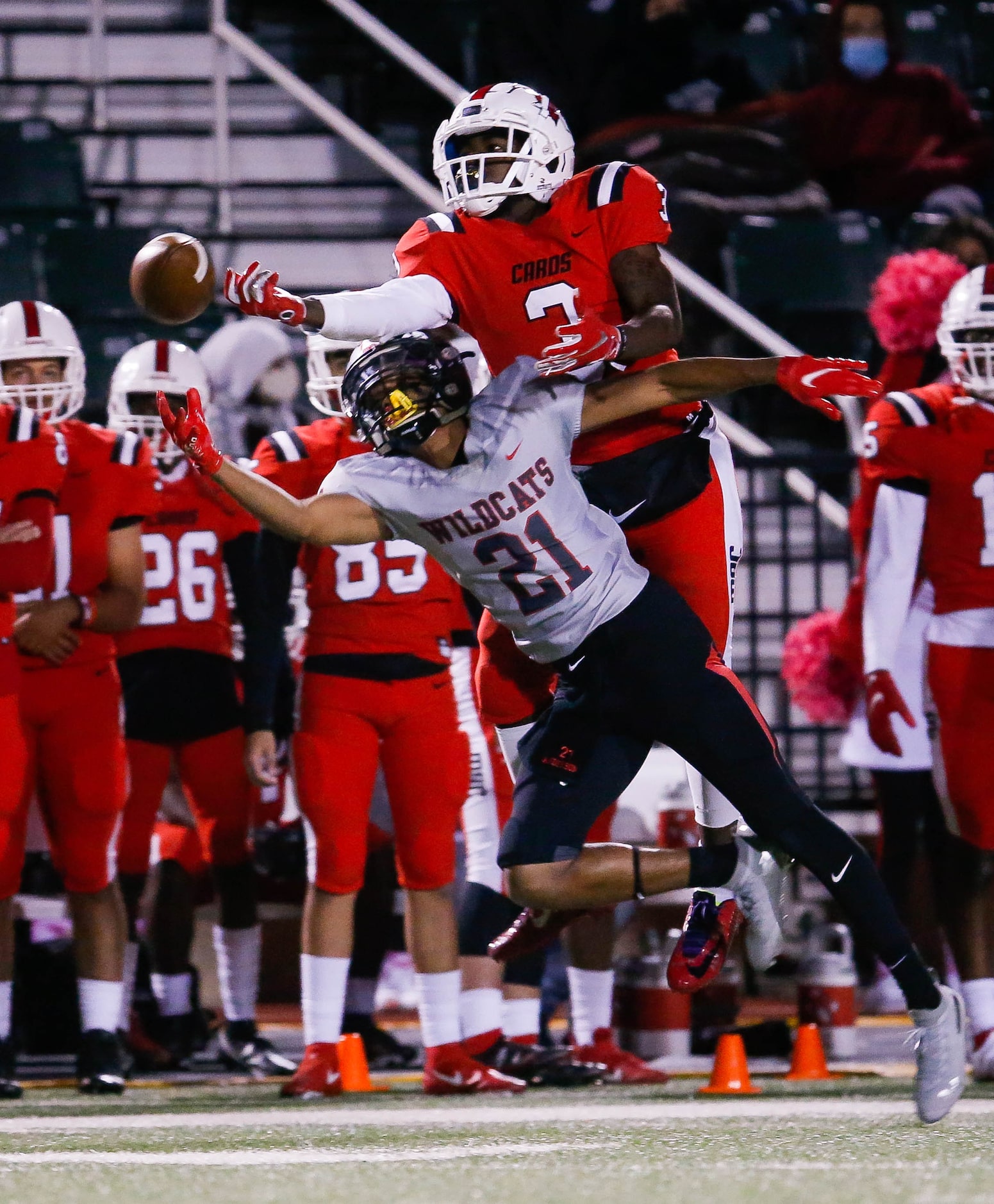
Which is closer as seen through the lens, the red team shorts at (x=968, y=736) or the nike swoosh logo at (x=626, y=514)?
the nike swoosh logo at (x=626, y=514)

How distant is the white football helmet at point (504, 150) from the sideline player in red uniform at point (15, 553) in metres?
1.44

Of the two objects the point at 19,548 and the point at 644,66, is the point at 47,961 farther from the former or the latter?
the point at 644,66

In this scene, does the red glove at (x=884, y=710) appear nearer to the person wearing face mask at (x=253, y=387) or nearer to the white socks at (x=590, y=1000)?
the white socks at (x=590, y=1000)

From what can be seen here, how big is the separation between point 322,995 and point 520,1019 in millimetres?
712

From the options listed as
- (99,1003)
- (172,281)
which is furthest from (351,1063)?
(172,281)

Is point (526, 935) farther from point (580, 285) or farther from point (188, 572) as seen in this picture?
point (188, 572)

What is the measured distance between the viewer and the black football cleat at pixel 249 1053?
590cm

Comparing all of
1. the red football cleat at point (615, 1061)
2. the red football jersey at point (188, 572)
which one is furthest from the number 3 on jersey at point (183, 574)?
the red football cleat at point (615, 1061)

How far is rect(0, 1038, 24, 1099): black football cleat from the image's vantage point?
205 inches

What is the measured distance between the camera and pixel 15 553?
5.21 meters

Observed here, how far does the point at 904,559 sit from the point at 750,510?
1.76 meters

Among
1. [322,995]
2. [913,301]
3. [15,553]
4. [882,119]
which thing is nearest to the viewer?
[15,553]

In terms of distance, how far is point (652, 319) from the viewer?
428 centimetres

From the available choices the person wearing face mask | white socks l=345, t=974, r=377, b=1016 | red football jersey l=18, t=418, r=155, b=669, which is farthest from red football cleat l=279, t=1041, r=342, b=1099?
the person wearing face mask
